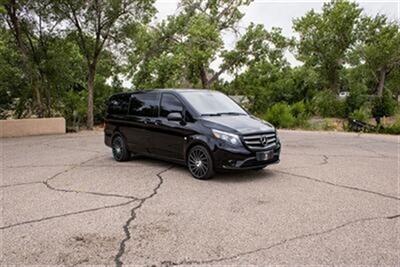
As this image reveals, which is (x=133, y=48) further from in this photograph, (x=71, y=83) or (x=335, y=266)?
(x=335, y=266)

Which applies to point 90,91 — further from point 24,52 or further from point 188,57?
point 188,57

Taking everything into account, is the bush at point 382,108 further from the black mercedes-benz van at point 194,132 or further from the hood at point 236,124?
the hood at point 236,124

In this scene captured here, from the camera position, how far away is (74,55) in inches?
793

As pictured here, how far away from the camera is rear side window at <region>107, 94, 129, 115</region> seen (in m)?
8.91

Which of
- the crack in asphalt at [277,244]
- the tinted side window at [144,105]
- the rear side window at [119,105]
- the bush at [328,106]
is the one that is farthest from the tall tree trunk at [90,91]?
the crack in asphalt at [277,244]

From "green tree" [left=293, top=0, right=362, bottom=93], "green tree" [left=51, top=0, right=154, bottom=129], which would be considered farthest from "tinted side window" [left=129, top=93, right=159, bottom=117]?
"green tree" [left=293, top=0, right=362, bottom=93]

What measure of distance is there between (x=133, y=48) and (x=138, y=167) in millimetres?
13179

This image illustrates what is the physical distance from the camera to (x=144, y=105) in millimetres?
8344

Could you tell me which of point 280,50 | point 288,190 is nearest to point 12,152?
point 288,190

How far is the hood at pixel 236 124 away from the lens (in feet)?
22.1

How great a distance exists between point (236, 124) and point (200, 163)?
97 cm

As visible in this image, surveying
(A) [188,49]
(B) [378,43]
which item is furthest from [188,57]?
(B) [378,43]

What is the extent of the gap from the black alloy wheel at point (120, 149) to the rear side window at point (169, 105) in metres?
1.60

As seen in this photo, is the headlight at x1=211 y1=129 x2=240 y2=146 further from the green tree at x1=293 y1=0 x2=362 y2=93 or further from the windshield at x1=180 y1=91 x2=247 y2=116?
the green tree at x1=293 y1=0 x2=362 y2=93
